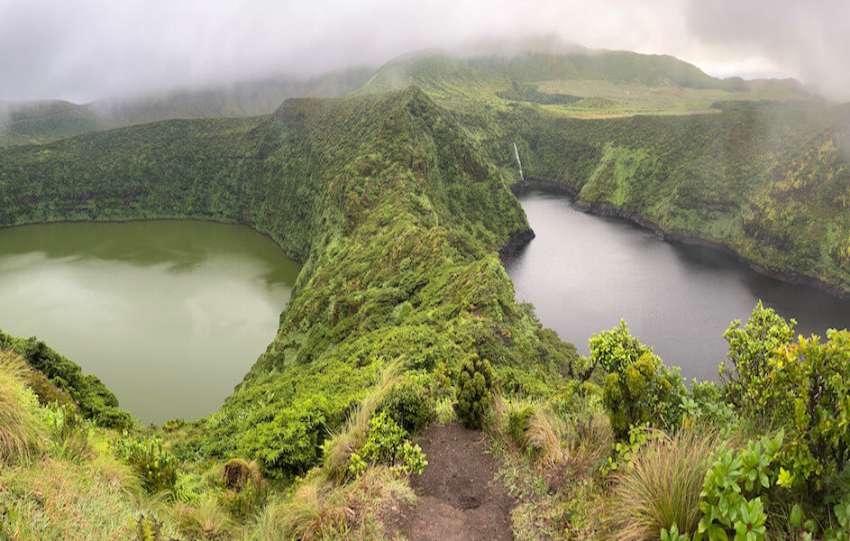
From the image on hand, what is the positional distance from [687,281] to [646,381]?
69176 millimetres

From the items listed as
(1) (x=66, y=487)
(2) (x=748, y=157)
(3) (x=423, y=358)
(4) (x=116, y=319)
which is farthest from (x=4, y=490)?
(2) (x=748, y=157)

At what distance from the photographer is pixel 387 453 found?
889 centimetres

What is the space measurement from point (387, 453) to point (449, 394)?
11.4ft

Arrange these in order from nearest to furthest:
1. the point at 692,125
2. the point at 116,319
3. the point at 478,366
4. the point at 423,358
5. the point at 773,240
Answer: the point at 478,366, the point at 423,358, the point at 116,319, the point at 773,240, the point at 692,125

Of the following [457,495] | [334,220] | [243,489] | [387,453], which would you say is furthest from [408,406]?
[334,220]

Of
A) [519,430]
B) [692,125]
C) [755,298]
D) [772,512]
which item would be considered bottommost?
[755,298]

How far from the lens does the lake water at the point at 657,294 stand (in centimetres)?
5206

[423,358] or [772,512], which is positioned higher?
[772,512]

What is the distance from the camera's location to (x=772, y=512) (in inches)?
183

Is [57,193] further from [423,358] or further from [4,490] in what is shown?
[4,490]

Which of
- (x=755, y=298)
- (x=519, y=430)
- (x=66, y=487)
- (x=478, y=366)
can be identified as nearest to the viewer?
(x=66, y=487)

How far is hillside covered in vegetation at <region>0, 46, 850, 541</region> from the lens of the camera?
16.4 feet

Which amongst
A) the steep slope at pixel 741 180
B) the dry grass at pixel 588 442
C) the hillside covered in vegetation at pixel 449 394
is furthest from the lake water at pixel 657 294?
the dry grass at pixel 588 442

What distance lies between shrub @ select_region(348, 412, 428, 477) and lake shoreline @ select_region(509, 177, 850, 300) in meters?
75.7
